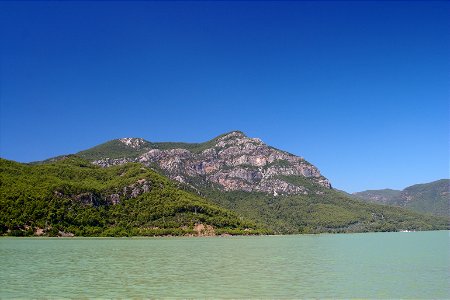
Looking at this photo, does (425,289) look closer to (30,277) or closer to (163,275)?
(163,275)

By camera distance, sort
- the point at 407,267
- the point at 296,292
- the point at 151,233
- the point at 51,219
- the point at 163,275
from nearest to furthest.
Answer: the point at 296,292 → the point at 163,275 → the point at 407,267 → the point at 51,219 → the point at 151,233

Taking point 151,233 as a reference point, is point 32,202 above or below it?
above

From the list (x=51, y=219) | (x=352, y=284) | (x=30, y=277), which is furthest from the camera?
(x=51, y=219)

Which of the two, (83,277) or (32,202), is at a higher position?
(32,202)

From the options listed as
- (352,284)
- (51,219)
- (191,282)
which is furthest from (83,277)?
(51,219)

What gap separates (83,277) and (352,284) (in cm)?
2492

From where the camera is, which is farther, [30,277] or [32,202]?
[32,202]

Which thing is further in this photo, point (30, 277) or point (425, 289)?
point (30, 277)

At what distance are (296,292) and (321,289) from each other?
109 inches

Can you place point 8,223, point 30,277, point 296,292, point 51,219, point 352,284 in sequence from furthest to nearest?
point 51,219, point 8,223, point 30,277, point 352,284, point 296,292

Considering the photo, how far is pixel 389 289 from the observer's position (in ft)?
107

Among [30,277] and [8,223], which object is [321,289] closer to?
[30,277]

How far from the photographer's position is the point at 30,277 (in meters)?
38.0

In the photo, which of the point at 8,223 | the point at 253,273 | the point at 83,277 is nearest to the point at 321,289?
the point at 253,273
